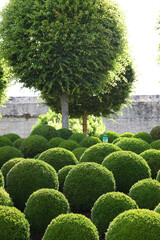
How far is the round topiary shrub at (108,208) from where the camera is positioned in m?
4.71

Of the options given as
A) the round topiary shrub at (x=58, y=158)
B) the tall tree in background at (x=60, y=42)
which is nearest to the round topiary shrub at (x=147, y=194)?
the round topiary shrub at (x=58, y=158)

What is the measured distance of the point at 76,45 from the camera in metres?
15.0

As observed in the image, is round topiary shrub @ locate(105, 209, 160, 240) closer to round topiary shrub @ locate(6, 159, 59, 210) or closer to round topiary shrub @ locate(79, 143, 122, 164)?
round topiary shrub @ locate(6, 159, 59, 210)

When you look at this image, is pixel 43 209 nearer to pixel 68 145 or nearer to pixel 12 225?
pixel 12 225

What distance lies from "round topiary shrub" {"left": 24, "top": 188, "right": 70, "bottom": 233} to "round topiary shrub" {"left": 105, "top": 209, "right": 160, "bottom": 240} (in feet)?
4.10

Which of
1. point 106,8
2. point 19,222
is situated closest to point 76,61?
point 106,8

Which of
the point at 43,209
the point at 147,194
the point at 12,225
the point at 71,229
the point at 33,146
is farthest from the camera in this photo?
the point at 33,146

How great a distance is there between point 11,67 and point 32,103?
41.6ft

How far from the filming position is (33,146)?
968 centimetres

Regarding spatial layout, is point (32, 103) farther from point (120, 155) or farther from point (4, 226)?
point (4, 226)

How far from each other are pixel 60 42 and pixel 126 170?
415 inches

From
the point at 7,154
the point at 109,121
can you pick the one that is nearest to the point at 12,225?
the point at 7,154

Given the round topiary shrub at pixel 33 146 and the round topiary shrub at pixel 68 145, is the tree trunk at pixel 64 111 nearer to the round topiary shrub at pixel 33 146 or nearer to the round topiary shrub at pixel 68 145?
the round topiary shrub at pixel 33 146

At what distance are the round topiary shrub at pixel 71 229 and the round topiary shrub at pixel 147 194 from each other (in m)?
1.61
